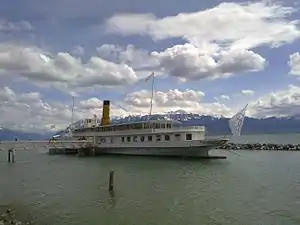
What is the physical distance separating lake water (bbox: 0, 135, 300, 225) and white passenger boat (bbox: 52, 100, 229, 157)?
15370 mm

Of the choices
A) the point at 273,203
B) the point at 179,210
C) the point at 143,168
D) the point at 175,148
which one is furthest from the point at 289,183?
the point at 175,148

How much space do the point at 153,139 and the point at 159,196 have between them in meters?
42.9

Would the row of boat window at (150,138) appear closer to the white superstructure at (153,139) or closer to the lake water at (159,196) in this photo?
the white superstructure at (153,139)

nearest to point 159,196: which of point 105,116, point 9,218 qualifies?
point 9,218

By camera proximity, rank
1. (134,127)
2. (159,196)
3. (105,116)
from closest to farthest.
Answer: (159,196), (134,127), (105,116)

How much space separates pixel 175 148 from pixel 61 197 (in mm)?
39277

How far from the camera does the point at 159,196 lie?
36.3m

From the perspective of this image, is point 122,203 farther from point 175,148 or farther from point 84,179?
point 175,148

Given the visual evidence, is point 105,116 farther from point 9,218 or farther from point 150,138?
point 9,218

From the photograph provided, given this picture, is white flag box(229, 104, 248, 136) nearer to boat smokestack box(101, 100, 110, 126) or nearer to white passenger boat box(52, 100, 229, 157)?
white passenger boat box(52, 100, 229, 157)

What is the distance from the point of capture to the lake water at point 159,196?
28.3 metres

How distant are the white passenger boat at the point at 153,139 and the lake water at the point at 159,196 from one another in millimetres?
15370

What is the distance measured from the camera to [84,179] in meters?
49.3

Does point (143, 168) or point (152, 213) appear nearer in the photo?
point (152, 213)
